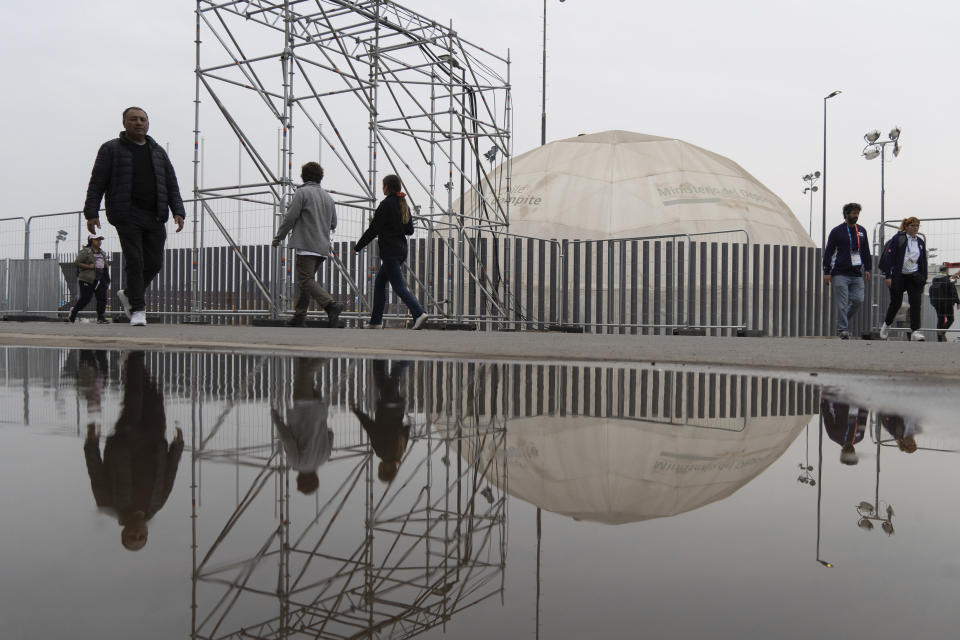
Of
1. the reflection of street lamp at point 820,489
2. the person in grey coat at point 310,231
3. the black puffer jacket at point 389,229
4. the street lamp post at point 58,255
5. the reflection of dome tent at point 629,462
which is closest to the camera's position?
the reflection of street lamp at point 820,489

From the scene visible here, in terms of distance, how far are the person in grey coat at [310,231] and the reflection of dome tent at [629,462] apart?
702 cm

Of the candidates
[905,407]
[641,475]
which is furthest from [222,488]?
[905,407]

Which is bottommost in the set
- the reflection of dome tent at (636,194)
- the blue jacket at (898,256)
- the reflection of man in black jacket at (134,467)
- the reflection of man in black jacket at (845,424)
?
the reflection of man in black jacket at (134,467)

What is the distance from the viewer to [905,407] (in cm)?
311

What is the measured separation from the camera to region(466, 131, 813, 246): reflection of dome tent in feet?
96.5

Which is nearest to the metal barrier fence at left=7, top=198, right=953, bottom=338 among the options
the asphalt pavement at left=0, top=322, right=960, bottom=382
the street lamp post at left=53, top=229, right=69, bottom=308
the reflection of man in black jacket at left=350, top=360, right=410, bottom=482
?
the street lamp post at left=53, top=229, right=69, bottom=308

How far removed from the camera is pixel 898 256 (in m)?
10.7

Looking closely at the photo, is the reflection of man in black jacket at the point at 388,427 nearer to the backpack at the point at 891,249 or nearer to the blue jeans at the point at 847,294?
the blue jeans at the point at 847,294

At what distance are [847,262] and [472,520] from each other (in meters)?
10.2

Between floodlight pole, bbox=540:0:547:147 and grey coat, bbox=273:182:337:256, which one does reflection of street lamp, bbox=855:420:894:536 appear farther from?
floodlight pole, bbox=540:0:547:147

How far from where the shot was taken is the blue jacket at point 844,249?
10.5m

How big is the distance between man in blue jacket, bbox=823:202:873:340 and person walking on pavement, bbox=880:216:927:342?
1.02ft

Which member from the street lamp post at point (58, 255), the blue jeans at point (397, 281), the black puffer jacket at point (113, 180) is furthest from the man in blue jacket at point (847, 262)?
the street lamp post at point (58, 255)

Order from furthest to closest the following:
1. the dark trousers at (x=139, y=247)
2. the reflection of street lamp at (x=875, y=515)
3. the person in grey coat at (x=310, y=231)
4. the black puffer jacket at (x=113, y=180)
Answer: the person in grey coat at (x=310, y=231)
the dark trousers at (x=139, y=247)
the black puffer jacket at (x=113, y=180)
the reflection of street lamp at (x=875, y=515)
